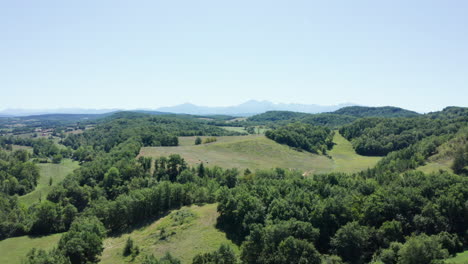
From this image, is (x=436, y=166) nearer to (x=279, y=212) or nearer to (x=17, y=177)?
(x=279, y=212)

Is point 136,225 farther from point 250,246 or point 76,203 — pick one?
point 250,246

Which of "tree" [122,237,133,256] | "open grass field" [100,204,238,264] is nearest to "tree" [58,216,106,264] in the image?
"open grass field" [100,204,238,264]

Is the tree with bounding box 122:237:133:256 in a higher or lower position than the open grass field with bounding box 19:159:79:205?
higher

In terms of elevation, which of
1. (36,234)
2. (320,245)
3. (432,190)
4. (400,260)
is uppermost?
(432,190)

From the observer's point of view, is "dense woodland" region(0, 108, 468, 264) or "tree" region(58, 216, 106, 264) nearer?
"dense woodland" region(0, 108, 468, 264)

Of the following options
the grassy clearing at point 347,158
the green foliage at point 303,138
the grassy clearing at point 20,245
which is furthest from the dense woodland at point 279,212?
the green foliage at point 303,138

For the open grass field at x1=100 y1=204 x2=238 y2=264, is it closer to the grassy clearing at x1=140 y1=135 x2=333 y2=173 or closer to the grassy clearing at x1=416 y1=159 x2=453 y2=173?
the grassy clearing at x1=140 y1=135 x2=333 y2=173

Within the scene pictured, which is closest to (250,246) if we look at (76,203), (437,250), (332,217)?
(332,217)
